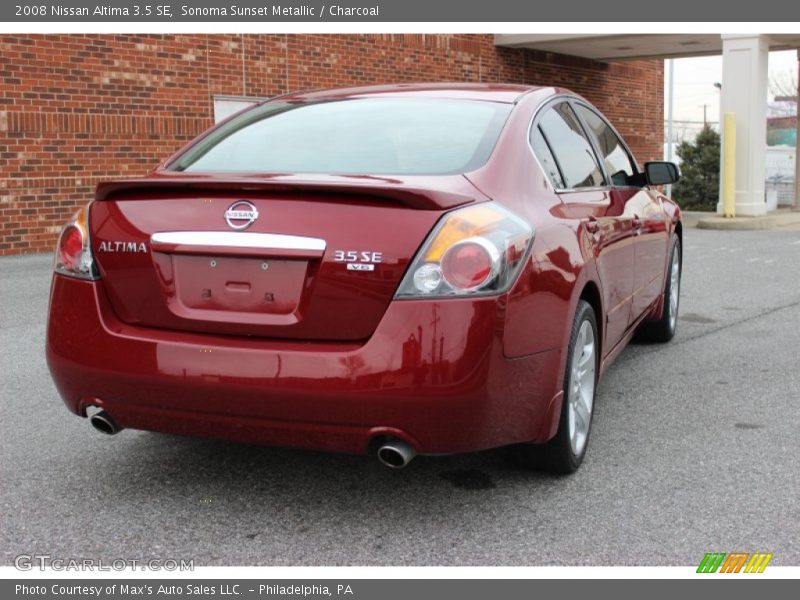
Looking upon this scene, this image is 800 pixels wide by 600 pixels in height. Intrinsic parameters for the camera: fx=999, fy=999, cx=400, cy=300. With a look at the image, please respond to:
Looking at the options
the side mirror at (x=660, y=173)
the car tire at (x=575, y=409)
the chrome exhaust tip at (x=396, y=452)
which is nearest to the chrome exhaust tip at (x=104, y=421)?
the chrome exhaust tip at (x=396, y=452)

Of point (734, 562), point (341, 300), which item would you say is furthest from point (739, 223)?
point (341, 300)

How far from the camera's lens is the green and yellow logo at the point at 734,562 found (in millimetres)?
3021

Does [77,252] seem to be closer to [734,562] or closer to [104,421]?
[104,421]

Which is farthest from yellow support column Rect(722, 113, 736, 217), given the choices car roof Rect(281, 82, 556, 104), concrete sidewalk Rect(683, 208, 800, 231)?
car roof Rect(281, 82, 556, 104)

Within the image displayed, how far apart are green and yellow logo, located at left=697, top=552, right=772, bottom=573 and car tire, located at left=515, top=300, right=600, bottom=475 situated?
0.73 m

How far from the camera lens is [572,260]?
3668 mm

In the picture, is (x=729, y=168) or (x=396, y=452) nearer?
(x=396, y=452)

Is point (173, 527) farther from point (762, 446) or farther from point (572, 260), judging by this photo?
point (762, 446)

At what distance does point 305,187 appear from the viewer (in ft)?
10.5

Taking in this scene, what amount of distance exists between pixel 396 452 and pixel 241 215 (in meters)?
0.91

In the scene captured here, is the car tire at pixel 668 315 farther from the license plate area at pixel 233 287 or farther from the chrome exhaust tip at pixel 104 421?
the chrome exhaust tip at pixel 104 421

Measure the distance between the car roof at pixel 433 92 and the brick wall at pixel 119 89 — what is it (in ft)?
27.1

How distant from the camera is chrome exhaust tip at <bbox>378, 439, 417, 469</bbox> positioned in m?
3.15

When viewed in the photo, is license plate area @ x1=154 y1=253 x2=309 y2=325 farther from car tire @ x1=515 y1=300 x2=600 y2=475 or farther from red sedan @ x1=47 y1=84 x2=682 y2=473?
car tire @ x1=515 y1=300 x2=600 y2=475
